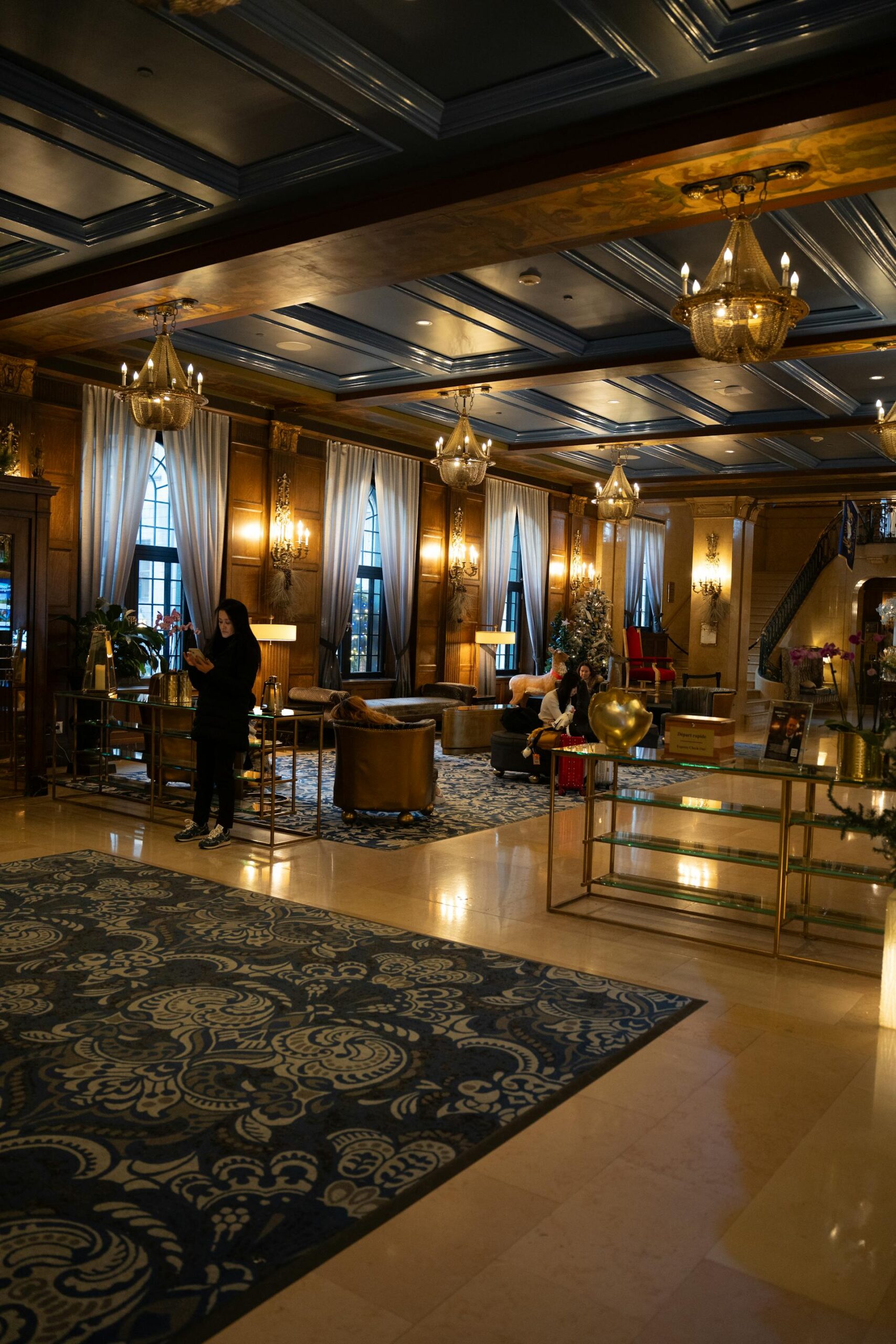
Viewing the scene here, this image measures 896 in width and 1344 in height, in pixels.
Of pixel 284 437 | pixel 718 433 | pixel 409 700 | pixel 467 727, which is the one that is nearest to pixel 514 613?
pixel 409 700

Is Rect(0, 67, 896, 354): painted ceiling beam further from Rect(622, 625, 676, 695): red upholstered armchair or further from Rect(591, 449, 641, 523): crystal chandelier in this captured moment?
Rect(622, 625, 676, 695): red upholstered armchair

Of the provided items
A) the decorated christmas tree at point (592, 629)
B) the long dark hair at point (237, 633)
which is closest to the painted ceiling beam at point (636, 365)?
the long dark hair at point (237, 633)

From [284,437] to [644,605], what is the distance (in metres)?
12.2

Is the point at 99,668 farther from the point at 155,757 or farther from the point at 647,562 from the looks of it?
the point at 647,562

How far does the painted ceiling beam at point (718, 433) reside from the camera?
12.3 metres

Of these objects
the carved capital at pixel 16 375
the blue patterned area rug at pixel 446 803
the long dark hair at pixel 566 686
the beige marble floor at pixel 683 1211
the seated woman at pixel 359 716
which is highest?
the carved capital at pixel 16 375

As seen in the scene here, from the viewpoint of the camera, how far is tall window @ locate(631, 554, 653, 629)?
2216cm

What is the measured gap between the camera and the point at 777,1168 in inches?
118

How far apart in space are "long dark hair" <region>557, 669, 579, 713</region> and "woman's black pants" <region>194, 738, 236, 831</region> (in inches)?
158

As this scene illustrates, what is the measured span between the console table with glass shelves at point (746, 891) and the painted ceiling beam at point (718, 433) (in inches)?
287

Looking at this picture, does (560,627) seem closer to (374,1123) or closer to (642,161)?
(642,161)

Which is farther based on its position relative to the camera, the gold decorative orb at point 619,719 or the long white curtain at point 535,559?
the long white curtain at point 535,559

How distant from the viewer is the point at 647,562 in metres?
22.7

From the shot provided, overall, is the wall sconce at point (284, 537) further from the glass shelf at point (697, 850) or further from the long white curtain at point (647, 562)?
the long white curtain at point (647, 562)
